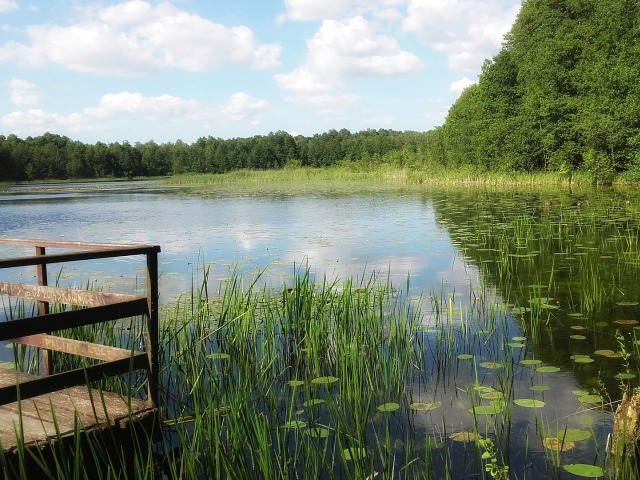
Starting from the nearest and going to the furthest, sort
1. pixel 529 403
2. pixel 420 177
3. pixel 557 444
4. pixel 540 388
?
1. pixel 557 444
2. pixel 529 403
3. pixel 540 388
4. pixel 420 177

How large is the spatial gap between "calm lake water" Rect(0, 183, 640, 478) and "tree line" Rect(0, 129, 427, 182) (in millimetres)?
74201

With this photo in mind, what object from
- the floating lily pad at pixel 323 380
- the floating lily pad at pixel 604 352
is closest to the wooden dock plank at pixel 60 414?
the floating lily pad at pixel 323 380

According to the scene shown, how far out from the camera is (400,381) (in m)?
4.57

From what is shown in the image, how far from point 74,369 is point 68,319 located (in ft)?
1.00

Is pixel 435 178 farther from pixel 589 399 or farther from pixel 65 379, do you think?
pixel 65 379

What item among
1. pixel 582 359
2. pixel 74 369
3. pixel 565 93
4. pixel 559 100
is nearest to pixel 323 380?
pixel 74 369

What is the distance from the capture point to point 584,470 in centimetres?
317

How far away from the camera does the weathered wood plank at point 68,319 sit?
124 inches

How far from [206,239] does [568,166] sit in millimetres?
23738

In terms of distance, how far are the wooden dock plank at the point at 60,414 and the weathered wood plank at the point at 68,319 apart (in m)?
0.25

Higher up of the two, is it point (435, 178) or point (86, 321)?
point (435, 178)

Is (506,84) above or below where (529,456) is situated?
above

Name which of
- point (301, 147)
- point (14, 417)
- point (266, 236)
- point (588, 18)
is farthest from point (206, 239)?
point (301, 147)

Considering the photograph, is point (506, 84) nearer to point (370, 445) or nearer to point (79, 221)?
point (79, 221)
